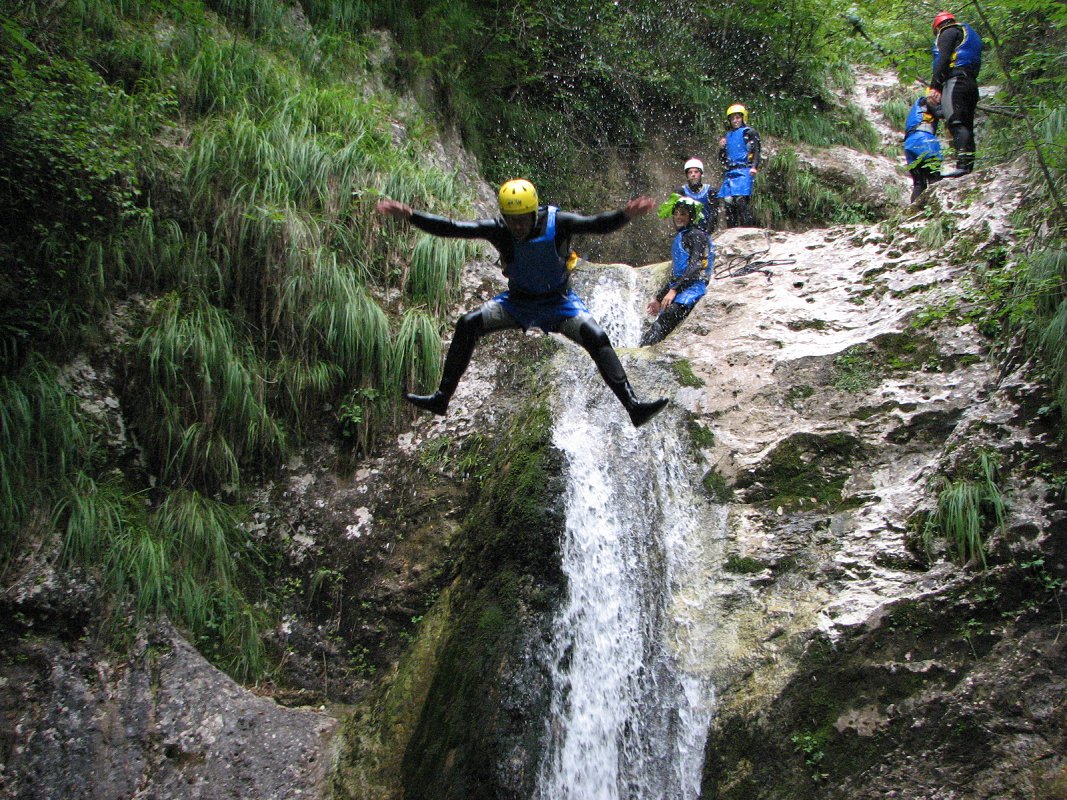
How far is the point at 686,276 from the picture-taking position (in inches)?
308

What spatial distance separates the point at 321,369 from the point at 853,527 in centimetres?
475

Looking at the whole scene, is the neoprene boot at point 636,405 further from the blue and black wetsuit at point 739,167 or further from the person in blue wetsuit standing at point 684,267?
the blue and black wetsuit at point 739,167

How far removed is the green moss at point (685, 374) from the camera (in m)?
6.79

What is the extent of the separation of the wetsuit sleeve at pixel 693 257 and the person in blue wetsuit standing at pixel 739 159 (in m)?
2.56

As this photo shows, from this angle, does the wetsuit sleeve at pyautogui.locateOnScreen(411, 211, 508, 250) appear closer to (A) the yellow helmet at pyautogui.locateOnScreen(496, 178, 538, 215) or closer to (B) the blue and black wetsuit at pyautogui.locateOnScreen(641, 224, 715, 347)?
(A) the yellow helmet at pyautogui.locateOnScreen(496, 178, 538, 215)

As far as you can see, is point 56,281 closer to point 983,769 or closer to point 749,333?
point 749,333

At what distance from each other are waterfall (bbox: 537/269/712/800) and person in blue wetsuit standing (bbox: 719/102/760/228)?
16.2 ft

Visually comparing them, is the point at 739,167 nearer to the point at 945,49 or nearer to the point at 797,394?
the point at 945,49

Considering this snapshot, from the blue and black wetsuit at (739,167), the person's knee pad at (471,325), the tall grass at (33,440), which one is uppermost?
the blue and black wetsuit at (739,167)

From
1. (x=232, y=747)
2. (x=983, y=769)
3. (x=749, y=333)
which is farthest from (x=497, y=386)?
(x=983, y=769)

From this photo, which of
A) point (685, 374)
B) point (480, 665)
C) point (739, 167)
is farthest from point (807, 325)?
point (480, 665)

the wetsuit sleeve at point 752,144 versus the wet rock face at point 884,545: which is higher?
the wetsuit sleeve at point 752,144

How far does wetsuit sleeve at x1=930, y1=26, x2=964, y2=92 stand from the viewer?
6.86 meters

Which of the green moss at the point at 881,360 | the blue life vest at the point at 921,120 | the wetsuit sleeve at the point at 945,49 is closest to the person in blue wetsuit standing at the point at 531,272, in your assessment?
the green moss at the point at 881,360
